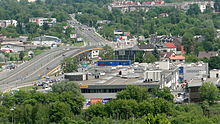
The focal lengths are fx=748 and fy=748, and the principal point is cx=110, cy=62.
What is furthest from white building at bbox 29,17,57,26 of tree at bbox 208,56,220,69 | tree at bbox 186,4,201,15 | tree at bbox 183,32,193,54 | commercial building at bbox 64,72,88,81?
commercial building at bbox 64,72,88,81

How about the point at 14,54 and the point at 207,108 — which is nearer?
the point at 207,108

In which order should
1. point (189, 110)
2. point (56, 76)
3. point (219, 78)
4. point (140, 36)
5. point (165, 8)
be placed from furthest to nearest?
1. point (165, 8)
2. point (140, 36)
3. point (56, 76)
4. point (219, 78)
5. point (189, 110)

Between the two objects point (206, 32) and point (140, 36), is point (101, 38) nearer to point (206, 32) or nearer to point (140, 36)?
point (140, 36)

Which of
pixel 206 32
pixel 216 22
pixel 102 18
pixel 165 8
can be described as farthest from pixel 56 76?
pixel 165 8

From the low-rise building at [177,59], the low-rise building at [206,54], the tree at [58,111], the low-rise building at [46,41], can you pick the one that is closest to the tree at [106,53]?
the low-rise building at [177,59]

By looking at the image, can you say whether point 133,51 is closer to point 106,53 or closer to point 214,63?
point 106,53

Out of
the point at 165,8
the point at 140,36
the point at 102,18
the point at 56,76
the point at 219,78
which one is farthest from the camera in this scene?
the point at 165,8
